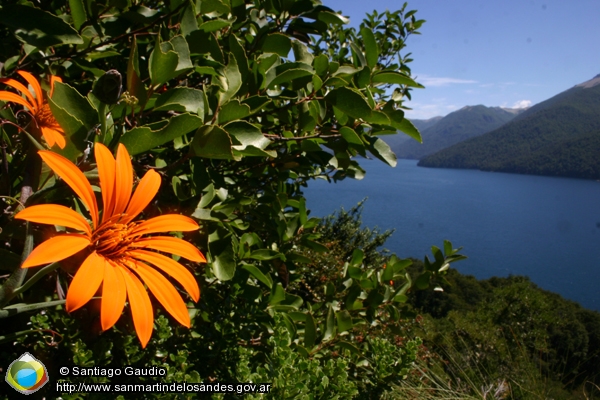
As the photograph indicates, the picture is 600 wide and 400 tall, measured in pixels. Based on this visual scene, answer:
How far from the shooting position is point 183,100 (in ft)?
3.48

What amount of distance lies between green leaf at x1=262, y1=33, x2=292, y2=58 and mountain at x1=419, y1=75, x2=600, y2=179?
348ft

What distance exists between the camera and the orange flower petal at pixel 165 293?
0.70 m

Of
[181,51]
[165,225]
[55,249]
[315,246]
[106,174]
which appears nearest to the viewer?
[55,249]

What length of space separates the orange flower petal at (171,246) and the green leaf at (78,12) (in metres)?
0.83

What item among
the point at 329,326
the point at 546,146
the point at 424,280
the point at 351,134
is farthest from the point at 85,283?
the point at 546,146

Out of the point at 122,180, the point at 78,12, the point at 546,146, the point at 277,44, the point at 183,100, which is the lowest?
the point at 122,180

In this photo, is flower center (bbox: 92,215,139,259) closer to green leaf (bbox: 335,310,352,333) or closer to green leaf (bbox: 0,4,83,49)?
green leaf (bbox: 0,4,83,49)

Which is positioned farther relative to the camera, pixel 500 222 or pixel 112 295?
pixel 500 222

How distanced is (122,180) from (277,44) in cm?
79

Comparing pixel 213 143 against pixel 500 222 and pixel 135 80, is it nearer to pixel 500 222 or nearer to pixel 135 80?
pixel 135 80

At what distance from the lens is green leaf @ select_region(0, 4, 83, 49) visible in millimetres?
948

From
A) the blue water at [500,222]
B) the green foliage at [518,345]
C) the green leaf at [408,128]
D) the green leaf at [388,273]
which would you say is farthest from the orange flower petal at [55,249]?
the blue water at [500,222]

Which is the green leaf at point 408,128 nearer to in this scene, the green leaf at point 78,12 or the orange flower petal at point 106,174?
the orange flower petal at point 106,174

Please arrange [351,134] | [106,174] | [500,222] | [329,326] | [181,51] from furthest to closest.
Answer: [500,222]
[329,326]
[351,134]
[181,51]
[106,174]
